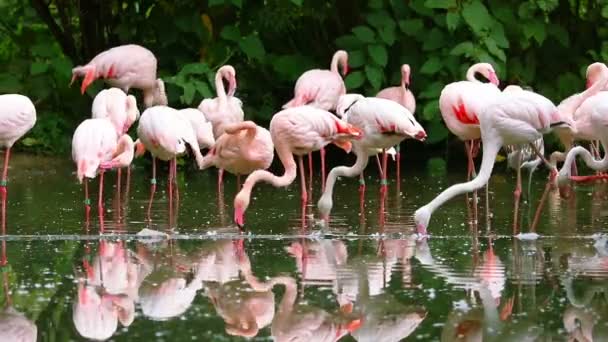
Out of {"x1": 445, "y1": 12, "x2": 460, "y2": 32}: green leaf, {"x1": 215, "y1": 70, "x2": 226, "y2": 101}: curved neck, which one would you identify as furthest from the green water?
{"x1": 445, "y1": 12, "x2": 460, "y2": 32}: green leaf

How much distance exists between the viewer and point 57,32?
14492 mm

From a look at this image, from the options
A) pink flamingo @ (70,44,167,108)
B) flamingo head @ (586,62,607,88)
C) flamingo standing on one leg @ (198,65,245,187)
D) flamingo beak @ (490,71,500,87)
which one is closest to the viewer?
flamingo head @ (586,62,607,88)

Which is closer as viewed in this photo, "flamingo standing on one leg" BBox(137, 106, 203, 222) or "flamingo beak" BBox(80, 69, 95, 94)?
"flamingo standing on one leg" BBox(137, 106, 203, 222)

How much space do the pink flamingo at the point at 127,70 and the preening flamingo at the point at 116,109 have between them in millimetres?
1226

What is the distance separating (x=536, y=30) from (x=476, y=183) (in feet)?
15.6

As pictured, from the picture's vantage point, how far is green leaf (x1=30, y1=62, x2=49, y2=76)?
45.6 ft

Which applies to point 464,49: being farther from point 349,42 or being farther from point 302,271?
point 302,271

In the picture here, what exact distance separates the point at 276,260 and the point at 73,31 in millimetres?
7950

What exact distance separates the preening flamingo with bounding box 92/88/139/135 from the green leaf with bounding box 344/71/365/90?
8.31 feet

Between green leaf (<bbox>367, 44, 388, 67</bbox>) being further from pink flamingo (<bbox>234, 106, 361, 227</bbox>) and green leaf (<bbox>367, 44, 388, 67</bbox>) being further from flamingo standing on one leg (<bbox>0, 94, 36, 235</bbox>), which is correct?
flamingo standing on one leg (<bbox>0, 94, 36, 235</bbox>)

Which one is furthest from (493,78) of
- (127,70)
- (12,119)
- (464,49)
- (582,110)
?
(12,119)

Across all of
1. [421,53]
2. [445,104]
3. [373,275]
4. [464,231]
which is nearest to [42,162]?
[421,53]

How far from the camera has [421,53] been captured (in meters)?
13.8

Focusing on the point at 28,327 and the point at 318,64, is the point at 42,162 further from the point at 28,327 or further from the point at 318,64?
the point at 28,327
